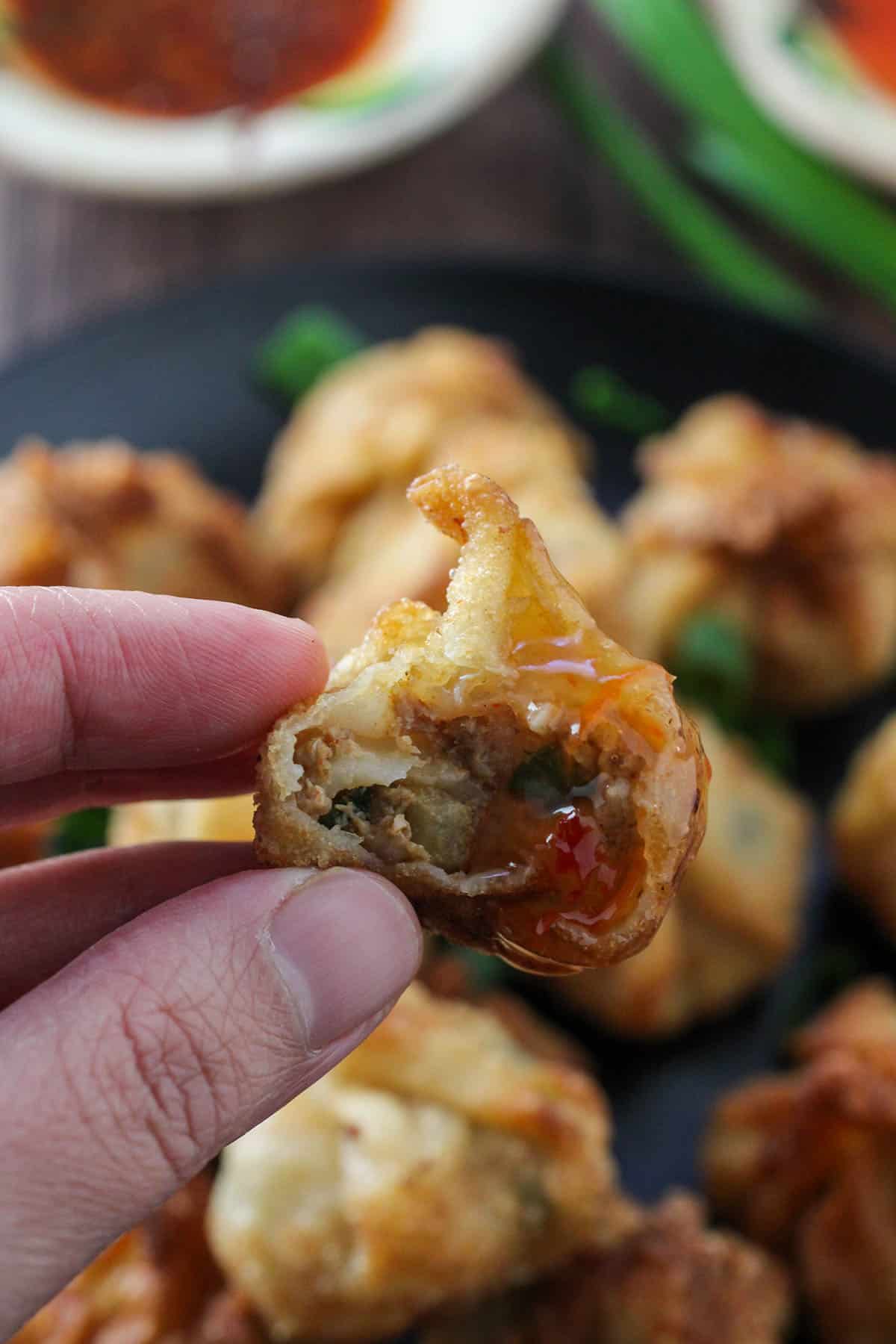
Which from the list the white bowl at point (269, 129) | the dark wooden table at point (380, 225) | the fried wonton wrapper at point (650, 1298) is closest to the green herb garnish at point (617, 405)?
the dark wooden table at point (380, 225)

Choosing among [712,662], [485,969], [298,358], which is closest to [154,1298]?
[485,969]

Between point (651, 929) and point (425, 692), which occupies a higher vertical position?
point (425, 692)

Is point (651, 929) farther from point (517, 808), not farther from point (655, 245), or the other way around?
point (655, 245)

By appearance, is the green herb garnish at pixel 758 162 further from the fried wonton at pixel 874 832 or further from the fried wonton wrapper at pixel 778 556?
the fried wonton at pixel 874 832

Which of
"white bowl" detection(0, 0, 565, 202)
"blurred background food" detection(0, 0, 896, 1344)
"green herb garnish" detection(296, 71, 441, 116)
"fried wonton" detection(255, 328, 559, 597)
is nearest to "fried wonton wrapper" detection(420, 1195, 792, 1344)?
"blurred background food" detection(0, 0, 896, 1344)

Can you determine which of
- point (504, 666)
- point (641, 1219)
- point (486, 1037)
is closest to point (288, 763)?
point (504, 666)

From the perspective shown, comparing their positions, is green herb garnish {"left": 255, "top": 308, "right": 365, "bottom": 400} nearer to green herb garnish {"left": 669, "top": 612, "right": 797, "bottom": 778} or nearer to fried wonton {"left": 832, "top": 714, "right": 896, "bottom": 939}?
green herb garnish {"left": 669, "top": 612, "right": 797, "bottom": 778}
